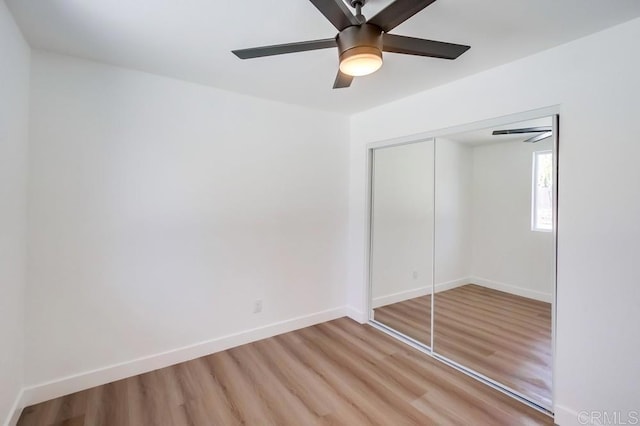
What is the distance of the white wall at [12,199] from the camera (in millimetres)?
1611

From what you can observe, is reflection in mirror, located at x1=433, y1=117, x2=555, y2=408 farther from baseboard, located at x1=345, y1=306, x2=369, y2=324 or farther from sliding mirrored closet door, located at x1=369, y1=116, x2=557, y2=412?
baseboard, located at x1=345, y1=306, x2=369, y2=324

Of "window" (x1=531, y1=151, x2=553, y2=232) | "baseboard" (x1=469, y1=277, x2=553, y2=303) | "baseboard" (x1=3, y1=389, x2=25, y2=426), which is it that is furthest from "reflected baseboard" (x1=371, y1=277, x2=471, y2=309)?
"baseboard" (x1=3, y1=389, x2=25, y2=426)

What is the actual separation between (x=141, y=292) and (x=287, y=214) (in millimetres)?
1474

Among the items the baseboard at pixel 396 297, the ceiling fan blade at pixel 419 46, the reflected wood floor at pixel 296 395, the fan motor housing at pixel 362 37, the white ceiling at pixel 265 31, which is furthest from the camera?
the baseboard at pixel 396 297

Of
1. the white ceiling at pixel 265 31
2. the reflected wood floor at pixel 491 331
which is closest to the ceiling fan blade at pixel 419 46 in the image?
the white ceiling at pixel 265 31

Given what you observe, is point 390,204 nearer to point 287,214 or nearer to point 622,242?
point 287,214

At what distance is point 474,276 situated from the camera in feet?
9.14

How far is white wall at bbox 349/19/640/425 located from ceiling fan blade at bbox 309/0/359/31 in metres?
1.51

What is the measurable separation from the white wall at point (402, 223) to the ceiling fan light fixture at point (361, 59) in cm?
160

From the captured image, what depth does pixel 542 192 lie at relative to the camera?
6.91ft

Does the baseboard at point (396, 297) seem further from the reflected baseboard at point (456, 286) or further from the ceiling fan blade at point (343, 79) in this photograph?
the ceiling fan blade at point (343, 79)

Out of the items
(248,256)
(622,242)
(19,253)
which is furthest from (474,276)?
(19,253)

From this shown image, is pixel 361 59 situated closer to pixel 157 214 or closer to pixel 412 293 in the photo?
→ pixel 157 214

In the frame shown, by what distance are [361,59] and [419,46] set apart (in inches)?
14.1
